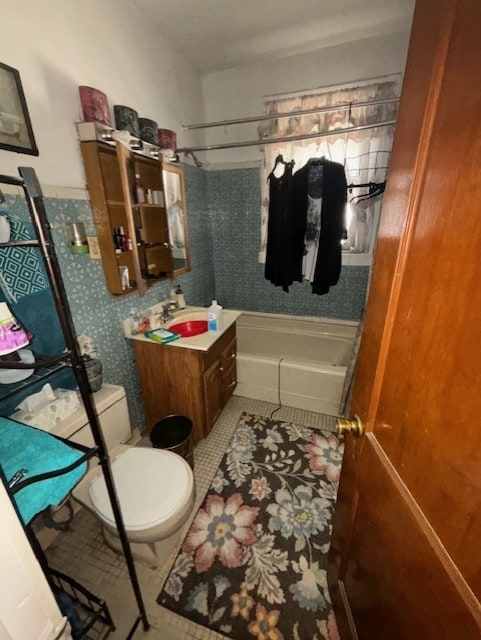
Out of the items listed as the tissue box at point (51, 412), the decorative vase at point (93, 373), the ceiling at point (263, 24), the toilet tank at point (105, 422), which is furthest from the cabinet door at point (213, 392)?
the ceiling at point (263, 24)

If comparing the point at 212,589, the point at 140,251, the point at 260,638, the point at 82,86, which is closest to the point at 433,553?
the point at 260,638

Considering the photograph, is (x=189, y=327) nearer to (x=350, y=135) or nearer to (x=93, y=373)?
(x=93, y=373)

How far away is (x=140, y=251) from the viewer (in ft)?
5.80

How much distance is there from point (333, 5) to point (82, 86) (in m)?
1.68

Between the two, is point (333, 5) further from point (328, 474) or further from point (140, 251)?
point (328, 474)

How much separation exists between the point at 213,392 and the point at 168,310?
0.73 meters

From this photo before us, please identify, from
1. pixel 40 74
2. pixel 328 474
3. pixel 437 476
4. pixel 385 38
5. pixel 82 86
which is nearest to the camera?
pixel 437 476

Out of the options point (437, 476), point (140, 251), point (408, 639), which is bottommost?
point (408, 639)

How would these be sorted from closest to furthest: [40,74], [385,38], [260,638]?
1. [260,638]
2. [40,74]
3. [385,38]

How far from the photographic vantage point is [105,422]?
4.46 feet

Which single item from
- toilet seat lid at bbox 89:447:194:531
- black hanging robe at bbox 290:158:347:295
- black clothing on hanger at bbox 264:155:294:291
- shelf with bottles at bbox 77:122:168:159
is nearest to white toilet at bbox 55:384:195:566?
toilet seat lid at bbox 89:447:194:531

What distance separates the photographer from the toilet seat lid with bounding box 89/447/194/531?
1057mm

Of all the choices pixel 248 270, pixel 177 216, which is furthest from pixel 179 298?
pixel 248 270

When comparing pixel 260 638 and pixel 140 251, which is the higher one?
pixel 140 251
